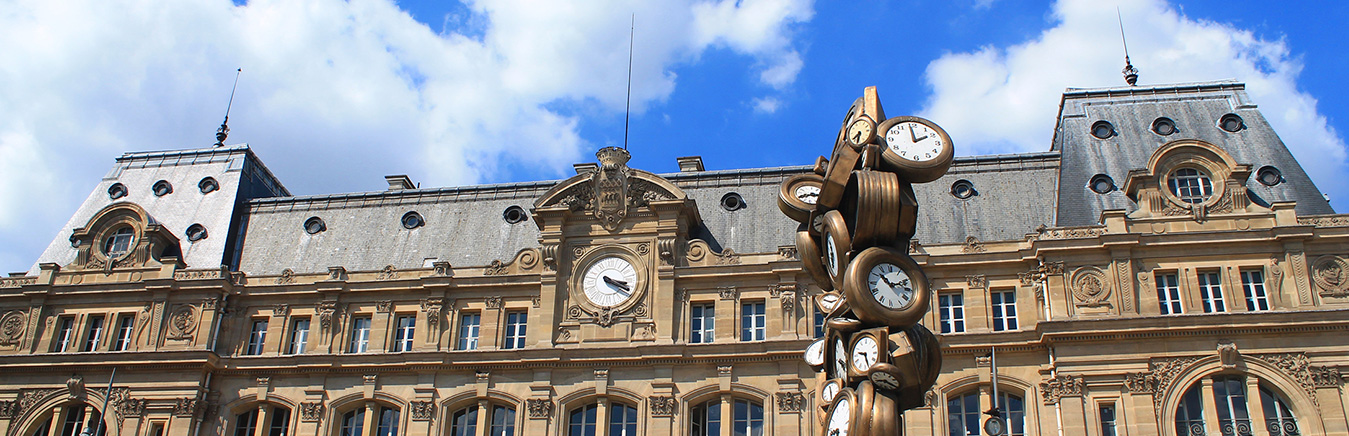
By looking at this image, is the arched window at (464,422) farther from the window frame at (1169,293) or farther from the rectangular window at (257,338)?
the window frame at (1169,293)

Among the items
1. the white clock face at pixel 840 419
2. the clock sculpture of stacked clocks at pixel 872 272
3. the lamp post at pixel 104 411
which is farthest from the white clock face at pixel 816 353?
the lamp post at pixel 104 411

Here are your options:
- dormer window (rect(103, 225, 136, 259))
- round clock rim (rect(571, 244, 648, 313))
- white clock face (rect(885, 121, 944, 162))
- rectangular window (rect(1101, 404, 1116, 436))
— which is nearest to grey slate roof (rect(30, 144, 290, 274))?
dormer window (rect(103, 225, 136, 259))

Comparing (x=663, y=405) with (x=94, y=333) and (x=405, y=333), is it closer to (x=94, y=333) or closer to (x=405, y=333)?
(x=405, y=333)

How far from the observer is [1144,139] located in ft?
135

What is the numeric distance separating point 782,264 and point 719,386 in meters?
4.40

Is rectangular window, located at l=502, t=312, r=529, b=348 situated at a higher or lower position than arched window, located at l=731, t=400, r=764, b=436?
higher

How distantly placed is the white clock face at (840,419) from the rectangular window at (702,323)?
19.5m

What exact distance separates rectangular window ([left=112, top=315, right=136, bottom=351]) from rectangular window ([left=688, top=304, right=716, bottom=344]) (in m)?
19.6

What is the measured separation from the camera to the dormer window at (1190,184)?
36781mm

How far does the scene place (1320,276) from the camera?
34.1m

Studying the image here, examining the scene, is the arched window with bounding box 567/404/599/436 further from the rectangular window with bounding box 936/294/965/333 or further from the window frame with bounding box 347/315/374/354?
the rectangular window with bounding box 936/294/965/333

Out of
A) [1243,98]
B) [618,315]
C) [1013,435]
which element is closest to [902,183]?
[1013,435]

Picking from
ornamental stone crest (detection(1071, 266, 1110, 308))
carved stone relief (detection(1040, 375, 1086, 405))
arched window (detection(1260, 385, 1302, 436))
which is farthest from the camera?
ornamental stone crest (detection(1071, 266, 1110, 308))

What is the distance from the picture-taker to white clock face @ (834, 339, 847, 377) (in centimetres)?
1808
